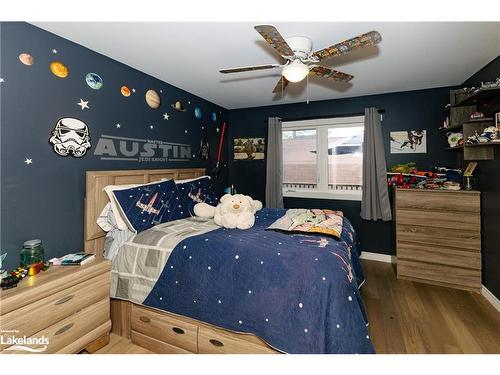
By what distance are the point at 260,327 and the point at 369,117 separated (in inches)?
127

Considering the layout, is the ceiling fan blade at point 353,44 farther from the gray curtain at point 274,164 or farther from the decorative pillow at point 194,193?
the gray curtain at point 274,164

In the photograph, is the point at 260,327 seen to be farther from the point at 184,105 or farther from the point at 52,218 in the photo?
the point at 184,105

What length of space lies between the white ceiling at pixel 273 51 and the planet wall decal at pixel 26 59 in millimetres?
255

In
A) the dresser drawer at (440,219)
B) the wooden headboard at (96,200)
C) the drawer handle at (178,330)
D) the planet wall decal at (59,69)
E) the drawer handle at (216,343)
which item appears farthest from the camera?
the dresser drawer at (440,219)

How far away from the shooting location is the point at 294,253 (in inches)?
64.1

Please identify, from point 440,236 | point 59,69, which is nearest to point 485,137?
point 440,236

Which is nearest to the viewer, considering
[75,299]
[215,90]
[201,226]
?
[75,299]

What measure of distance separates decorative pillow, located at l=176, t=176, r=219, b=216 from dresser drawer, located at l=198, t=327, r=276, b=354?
1.35 m

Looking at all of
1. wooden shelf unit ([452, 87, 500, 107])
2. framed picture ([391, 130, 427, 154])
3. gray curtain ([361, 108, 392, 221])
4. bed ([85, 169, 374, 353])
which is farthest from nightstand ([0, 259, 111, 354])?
framed picture ([391, 130, 427, 154])

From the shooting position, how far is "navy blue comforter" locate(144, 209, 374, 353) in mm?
1393

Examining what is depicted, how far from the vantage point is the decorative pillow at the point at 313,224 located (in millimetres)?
2031

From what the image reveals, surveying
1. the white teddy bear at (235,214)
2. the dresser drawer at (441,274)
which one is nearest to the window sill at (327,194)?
the dresser drawer at (441,274)

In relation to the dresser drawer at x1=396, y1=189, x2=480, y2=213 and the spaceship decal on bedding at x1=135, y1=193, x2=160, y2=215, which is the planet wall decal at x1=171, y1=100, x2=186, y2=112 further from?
the dresser drawer at x1=396, y1=189, x2=480, y2=213
